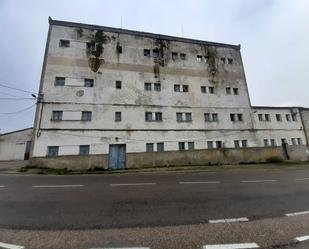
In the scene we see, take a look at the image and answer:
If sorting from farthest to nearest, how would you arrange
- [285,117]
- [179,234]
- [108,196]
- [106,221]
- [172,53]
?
[285,117]
[172,53]
[108,196]
[106,221]
[179,234]

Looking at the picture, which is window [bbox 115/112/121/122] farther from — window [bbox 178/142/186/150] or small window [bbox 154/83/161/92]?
window [bbox 178/142/186/150]

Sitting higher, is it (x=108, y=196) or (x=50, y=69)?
(x=50, y=69)

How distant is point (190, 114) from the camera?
26.7 metres

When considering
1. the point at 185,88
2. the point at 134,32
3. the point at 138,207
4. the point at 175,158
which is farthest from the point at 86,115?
the point at 138,207

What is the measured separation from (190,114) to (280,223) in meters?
22.9

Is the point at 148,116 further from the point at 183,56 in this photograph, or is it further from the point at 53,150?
the point at 53,150

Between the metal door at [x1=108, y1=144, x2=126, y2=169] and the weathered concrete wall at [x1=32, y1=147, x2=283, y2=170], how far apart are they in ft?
6.06

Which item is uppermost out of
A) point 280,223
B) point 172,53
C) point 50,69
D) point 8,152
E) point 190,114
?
point 172,53

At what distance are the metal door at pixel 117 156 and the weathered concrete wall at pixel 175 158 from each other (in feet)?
6.06

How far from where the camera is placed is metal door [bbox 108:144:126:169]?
21734 mm

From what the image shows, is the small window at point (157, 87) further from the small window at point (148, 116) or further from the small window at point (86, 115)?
the small window at point (86, 115)

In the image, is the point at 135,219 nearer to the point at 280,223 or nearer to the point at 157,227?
the point at 157,227

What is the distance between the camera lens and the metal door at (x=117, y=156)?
71.3 ft

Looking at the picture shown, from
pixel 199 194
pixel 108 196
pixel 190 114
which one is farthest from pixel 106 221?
pixel 190 114
